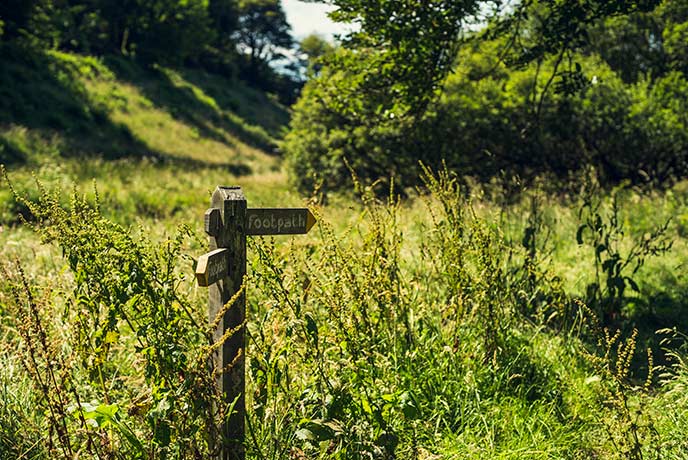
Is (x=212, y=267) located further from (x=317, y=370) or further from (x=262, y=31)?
(x=262, y=31)

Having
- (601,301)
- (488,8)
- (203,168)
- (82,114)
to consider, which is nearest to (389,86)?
(488,8)

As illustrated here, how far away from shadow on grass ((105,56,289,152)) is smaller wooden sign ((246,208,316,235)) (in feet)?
80.8

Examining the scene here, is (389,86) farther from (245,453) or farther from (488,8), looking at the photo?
(245,453)

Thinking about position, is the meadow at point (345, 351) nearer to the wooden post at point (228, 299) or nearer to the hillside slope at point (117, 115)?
the wooden post at point (228, 299)

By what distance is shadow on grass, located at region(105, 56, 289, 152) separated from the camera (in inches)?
1081

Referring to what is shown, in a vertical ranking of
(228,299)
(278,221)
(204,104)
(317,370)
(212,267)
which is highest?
(204,104)

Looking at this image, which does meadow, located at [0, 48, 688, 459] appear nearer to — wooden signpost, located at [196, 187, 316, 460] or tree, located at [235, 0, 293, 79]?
wooden signpost, located at [196, 187, 316, 460]

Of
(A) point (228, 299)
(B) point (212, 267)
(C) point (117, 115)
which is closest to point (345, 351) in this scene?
(A) point (228, 299)

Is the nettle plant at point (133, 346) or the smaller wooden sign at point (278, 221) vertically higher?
the smaller wooden sign at point (278, 221)

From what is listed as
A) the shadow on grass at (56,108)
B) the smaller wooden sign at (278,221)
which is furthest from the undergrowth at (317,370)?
the shadow on grass at (56,108)

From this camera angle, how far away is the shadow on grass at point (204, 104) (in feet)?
90.0

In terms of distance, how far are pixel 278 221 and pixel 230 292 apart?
0.43m

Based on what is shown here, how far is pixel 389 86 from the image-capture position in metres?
6.15

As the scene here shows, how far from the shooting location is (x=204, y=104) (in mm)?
31094
